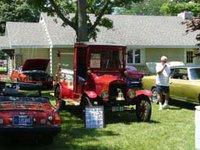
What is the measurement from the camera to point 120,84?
10992 millimetres

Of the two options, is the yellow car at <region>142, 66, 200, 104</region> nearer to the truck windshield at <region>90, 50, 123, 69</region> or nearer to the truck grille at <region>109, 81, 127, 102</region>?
the truck windshield at <region>90, 50, 123, 69</region>

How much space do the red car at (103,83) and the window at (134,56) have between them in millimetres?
16799

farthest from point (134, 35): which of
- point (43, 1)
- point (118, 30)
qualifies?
point (43, 1)

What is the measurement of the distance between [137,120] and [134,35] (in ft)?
62.3

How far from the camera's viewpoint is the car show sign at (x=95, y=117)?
10.1m

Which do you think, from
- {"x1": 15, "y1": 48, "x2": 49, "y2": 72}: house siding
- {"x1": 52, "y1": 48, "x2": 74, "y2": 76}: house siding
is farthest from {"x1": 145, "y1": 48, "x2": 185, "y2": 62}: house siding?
{"x1": 15, "y1": 48, "x2": 49, "y2": 72}: house siding

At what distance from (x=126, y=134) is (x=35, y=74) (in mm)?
11386

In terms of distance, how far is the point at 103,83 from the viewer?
431 inches

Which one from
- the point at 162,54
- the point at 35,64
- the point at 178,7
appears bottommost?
the point at 35,64

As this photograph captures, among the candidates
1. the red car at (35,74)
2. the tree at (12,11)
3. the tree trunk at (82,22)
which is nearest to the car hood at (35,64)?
the red car at (35,74)

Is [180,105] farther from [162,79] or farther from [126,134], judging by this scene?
[126,134]

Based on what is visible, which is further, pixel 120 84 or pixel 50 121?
pixel 120 84

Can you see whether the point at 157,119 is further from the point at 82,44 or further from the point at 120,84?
the point at 82,44

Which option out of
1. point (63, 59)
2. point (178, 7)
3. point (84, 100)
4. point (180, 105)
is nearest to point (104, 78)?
point (84, 100)
